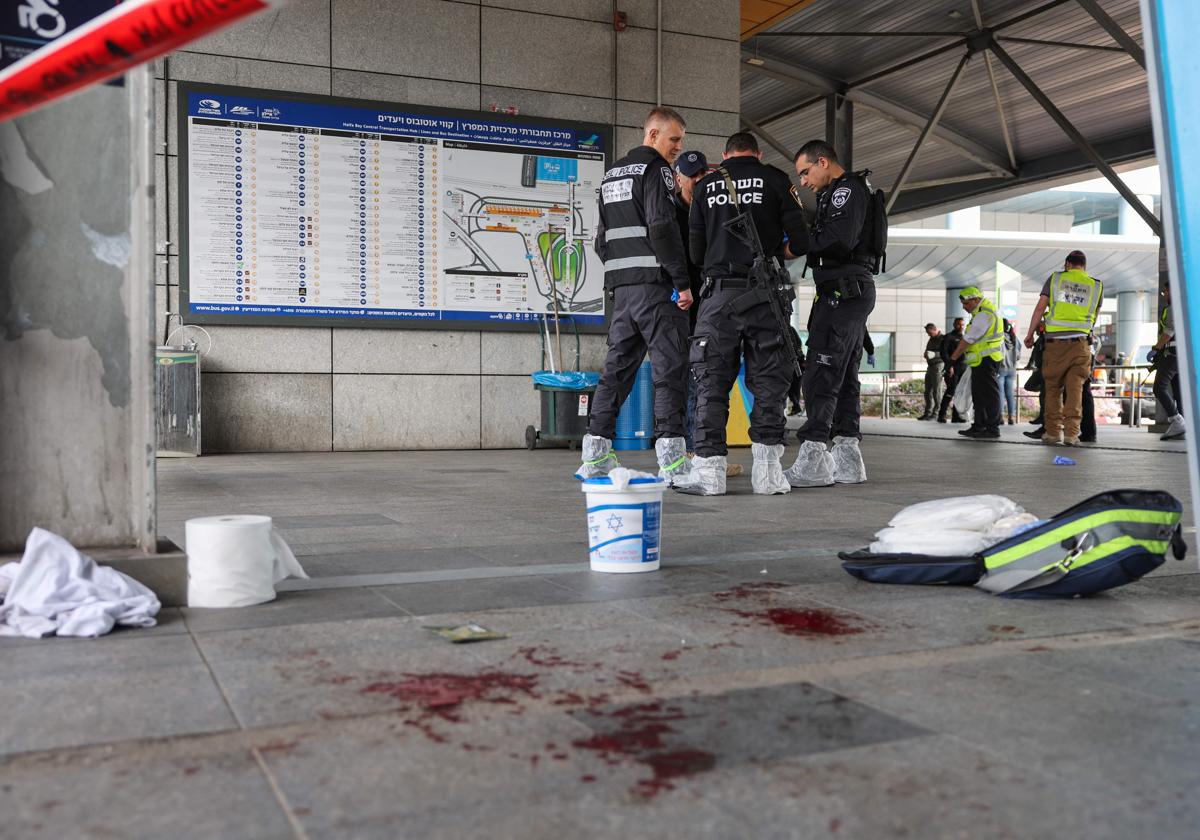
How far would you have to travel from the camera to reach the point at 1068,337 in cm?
1025

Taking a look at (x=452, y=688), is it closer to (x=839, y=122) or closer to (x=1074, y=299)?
(x=1074, y=299)

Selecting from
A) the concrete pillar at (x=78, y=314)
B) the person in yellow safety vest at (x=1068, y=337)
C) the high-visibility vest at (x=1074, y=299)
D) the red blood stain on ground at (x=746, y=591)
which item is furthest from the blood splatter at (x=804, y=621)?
the high-visibility vest at (x=1074, y=299)

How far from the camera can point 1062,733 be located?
1.85 meters

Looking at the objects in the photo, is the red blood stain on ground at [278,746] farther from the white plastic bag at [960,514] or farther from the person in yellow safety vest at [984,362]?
the person in yellow safety vest at [984,362]

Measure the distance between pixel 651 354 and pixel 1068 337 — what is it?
19.5ft

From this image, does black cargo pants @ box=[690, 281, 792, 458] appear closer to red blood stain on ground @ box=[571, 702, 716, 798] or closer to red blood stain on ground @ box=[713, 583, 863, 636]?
red blood stain on ground @ box=[713, 583, 863, 636]

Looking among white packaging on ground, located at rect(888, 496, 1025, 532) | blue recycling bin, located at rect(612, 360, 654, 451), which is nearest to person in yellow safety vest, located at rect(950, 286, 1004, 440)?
blue recycling bin, located at rect(612, 360, 654, 451)

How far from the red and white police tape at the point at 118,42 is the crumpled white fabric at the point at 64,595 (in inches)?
56.5

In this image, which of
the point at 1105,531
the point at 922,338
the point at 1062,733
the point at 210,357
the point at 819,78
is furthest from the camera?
the point at 922,338

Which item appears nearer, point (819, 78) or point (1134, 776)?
point (1134, 776)

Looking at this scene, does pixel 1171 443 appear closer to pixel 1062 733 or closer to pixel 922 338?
pixel 1062 733

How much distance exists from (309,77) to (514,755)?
8218 millimetres

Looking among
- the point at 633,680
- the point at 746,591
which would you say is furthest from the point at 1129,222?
the point at 633,680

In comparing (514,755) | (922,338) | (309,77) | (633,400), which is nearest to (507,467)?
(633,400)
